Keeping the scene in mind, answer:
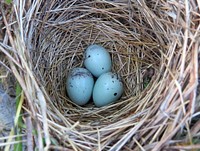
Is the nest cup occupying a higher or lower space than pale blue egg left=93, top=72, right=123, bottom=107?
higher

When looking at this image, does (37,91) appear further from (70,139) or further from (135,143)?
(135,143)

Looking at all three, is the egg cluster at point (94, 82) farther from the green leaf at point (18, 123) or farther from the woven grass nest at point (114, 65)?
the green leaf at point (18, 123)

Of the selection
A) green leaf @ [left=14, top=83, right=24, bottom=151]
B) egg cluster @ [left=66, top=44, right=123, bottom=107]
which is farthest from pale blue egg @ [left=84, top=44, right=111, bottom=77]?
green leaf @ [left=14, top=83, right=24, bottom=151]

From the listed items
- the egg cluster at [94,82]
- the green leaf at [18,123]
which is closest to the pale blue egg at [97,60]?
the egg cluster at [94,82]

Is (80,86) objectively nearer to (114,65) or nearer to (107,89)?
(107,89)

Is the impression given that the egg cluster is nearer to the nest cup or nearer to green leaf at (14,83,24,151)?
the nest cup

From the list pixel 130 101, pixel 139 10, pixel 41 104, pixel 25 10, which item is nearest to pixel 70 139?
pixel 41 104
